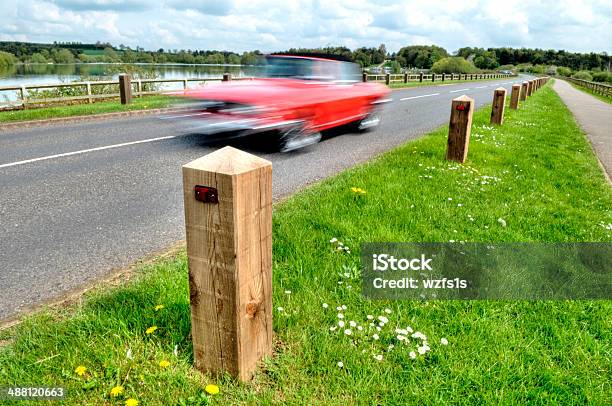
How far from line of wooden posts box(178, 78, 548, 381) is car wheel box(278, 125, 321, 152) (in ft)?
17.2

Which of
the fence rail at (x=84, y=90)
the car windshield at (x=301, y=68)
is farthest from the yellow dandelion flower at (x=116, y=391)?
the fence rail at (x=84, y=90)

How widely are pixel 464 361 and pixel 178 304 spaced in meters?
1.66

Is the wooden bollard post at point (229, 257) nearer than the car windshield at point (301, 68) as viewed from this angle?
Yes

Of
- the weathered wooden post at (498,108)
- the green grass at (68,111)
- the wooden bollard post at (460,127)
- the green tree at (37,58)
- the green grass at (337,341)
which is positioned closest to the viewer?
the green grass at (337,341)

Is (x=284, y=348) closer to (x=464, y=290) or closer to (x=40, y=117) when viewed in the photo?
(x=464, y=290)

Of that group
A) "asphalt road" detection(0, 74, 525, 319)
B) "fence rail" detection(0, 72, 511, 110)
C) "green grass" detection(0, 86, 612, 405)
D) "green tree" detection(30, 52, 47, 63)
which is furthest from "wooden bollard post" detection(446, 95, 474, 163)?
"green tree" detection(30, 52, 47, 63)

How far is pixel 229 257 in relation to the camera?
195 centimetres

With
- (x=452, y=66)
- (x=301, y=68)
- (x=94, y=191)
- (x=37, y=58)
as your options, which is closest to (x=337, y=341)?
(x=94, y=191)

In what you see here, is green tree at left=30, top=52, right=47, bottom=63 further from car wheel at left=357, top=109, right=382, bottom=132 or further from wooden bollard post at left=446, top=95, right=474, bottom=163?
wooden bollard post at left=446, top=95, right=474, bottom=163

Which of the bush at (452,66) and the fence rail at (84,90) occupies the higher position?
the bush at (452,66)

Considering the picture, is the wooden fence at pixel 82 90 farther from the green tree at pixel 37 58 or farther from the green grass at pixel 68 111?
the green tree at pixel 37 58

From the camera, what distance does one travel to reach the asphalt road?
3391mm

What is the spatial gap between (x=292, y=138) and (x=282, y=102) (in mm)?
706

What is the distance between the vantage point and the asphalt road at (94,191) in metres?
3.39
